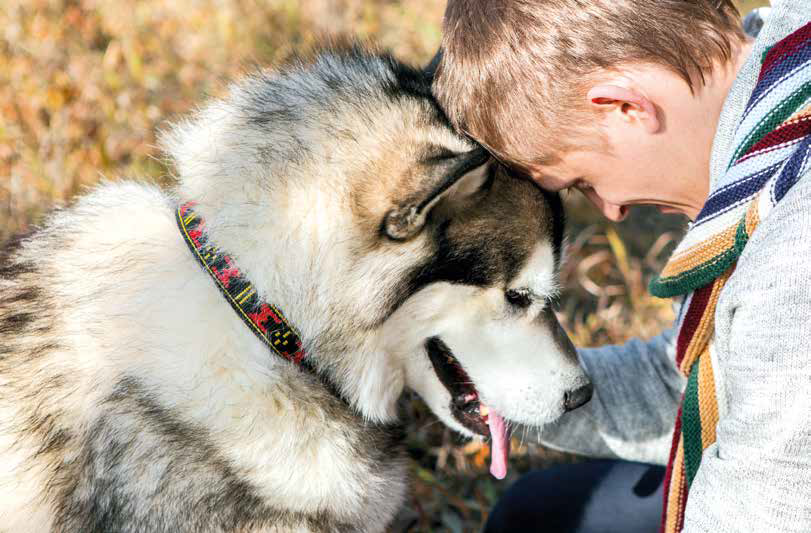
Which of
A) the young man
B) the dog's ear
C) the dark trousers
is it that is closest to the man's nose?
the young man

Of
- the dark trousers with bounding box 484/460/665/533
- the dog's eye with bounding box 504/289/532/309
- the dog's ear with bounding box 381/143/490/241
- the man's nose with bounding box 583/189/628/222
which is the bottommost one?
the dark trousers with bounding box 484/460/665/533

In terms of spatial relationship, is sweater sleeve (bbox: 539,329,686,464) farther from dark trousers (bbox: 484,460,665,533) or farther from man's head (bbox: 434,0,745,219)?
man's head (bbox: 434,0,745,219)

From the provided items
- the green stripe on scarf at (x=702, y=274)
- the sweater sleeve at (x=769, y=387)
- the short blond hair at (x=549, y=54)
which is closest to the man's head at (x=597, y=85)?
the short blond hair at (x=549, y=54)

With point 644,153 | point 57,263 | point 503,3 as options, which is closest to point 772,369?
point 644,153

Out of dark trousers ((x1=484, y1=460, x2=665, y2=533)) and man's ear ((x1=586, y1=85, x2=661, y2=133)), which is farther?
dark trousers ((x1=484, y1=460, x2=665, y2=533))

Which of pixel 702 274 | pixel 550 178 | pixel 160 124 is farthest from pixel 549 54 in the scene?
pixel 160 124

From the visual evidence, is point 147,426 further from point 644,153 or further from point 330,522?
point 644,153

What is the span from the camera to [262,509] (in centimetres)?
177

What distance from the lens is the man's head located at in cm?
162

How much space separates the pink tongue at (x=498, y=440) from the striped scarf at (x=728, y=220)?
1.54 ft

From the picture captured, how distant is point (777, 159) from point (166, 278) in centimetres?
136

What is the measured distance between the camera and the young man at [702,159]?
4.16ft

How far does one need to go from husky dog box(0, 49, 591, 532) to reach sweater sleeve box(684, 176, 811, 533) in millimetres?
604

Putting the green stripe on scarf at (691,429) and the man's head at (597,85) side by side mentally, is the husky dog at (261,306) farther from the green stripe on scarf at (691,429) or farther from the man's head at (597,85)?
the green stripe on scarf at (691,429)
